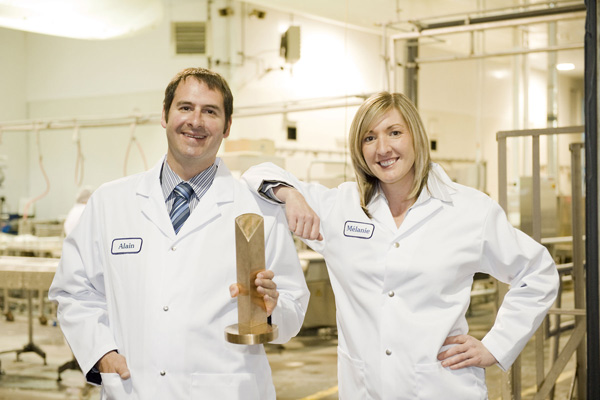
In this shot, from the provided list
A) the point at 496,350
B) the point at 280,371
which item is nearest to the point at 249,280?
the point at 496,350

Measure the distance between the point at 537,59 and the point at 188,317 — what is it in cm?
955

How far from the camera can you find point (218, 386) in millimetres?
1592

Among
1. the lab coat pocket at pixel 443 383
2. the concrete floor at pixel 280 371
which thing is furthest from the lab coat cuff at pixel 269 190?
the concrete floor at pixel 280 371

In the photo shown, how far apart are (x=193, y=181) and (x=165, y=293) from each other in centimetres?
30

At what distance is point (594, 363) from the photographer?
94.9 inches

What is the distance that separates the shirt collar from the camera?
172cm

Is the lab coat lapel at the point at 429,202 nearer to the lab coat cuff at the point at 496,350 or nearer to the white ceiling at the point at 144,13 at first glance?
the lab coat cuff at the point at 496,350

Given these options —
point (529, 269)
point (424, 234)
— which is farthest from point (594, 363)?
point (424, 234)

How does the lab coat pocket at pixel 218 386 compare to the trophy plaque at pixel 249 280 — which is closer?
the trophy plaque at pixel 249 280

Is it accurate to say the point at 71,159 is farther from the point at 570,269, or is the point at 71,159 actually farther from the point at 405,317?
the point at 405,317

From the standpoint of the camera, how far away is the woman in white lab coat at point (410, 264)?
5.37 ft

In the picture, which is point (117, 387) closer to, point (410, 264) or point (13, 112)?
point (410, 264)

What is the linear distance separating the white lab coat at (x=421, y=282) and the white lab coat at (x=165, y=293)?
0.47 feet

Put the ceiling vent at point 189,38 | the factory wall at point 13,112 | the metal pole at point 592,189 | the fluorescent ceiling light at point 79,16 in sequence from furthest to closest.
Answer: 1. the factory wall at point 13,112
2. the ceiling vent at point 189,38
3. the fluorescent ceiling light at point 79,16
4. the metal pole at point 592,189
